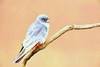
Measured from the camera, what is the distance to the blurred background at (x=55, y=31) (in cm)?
240

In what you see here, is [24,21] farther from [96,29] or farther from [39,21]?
[96,29]

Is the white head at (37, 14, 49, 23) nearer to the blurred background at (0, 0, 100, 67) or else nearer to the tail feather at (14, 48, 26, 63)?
the blurred background at (0, 0, 100, 67)

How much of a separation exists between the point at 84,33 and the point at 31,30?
308 mm

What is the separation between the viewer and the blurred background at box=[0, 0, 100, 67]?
2396 mm

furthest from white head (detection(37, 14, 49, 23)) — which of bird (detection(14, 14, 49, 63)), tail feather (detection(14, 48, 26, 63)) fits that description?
tail feather (detection(14, 48, 26, 63))

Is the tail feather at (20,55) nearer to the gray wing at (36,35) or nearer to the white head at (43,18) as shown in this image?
the gray wing at (36,35)

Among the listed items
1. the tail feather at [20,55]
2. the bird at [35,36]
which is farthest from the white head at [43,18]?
the tail feather at [20,55]

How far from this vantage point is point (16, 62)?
236 cm

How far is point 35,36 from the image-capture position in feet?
7.63

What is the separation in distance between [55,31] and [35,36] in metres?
0.13

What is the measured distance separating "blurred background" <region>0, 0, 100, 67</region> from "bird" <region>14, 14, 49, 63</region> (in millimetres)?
37

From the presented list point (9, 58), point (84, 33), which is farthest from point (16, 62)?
point (84, 33)

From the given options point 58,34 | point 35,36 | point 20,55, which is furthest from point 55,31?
point 20,55

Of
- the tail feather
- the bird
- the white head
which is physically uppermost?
the white head
